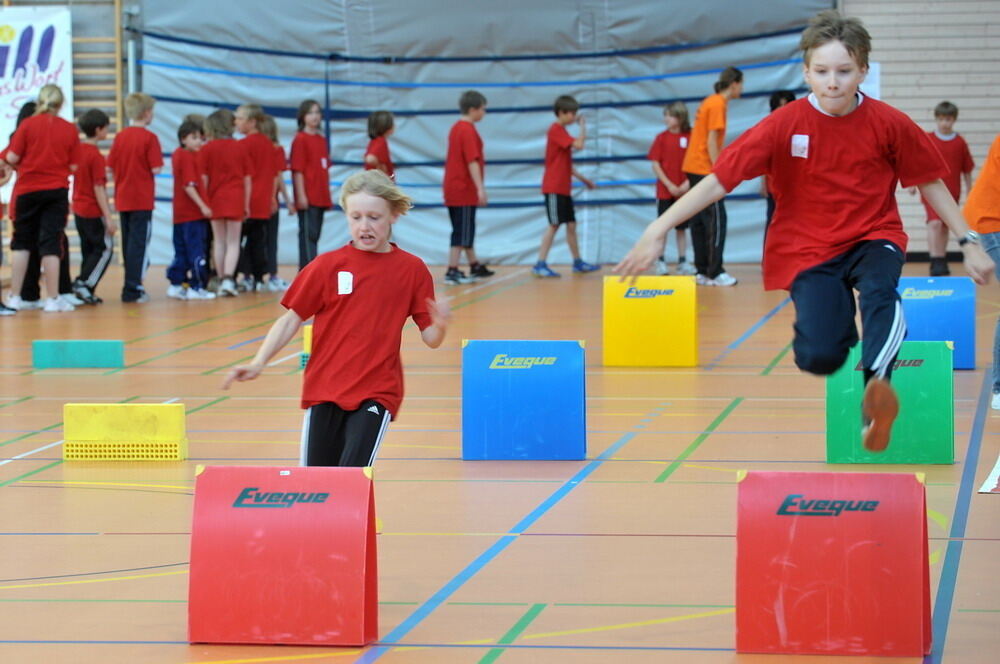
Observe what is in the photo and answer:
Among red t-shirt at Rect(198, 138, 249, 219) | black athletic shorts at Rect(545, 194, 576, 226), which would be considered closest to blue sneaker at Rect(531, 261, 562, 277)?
black athletic shorts at Rect(545, 194, 576, 226)

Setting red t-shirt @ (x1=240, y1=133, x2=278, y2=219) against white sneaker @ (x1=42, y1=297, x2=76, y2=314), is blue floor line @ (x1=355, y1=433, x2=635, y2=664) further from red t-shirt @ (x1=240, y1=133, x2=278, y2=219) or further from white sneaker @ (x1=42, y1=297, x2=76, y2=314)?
red t-shirt @ (x1=240, y1=133, x2=278, y2=219)

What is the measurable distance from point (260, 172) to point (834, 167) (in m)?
9.93

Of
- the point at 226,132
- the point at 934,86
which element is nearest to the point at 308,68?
the point at 226,132

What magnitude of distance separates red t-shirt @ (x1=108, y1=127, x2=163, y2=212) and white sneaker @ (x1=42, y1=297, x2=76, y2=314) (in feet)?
3.30

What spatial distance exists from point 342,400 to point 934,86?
14.0 meters

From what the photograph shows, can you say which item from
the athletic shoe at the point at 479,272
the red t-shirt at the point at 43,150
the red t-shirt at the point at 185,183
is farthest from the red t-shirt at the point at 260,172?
the athletic shoe at the point at 479,272

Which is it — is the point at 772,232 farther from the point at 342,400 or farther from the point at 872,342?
the point at 342,400

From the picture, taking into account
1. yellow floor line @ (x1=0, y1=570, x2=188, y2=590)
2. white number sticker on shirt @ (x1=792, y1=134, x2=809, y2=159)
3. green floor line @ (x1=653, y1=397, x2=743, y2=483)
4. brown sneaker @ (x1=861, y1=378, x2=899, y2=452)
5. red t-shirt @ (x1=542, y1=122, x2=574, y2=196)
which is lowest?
green floor line @ (x1=653, y1=397, x2=743, y2=483)

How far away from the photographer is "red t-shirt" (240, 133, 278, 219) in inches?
535

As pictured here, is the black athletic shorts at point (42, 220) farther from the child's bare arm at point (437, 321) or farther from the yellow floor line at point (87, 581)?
the child's bare arm at point (437, 321)

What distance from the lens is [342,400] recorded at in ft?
14.2

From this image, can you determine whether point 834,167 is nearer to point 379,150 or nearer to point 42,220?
point 42,220

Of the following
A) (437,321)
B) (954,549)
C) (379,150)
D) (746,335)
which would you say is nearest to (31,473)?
(437,321)

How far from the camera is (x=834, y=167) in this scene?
4.34 meters
